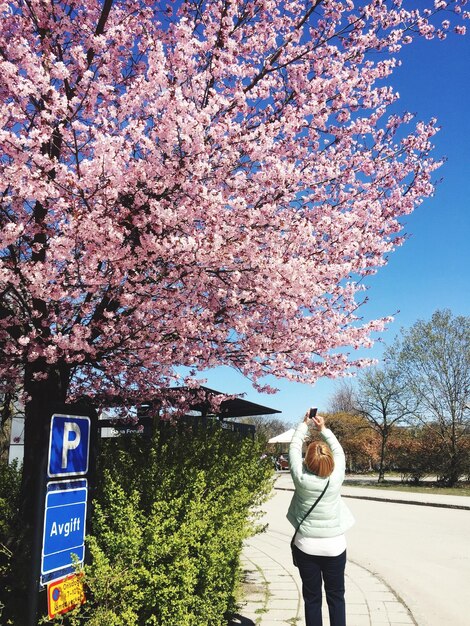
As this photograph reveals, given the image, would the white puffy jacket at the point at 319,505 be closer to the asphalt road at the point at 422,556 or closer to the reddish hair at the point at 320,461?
the reddish hair at the point at 320,461

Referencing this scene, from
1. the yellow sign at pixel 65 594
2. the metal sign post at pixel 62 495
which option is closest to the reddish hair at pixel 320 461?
the metal sign post at pixel 62 495

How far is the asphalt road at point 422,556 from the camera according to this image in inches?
255

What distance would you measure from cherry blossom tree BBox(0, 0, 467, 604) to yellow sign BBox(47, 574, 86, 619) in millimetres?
2343

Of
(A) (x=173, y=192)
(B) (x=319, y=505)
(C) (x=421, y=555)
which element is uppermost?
(A) (x=173, y=192)

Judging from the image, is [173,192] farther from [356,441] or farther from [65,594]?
[356,441]

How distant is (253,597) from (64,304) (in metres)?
4.19

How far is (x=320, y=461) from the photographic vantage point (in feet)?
14.6

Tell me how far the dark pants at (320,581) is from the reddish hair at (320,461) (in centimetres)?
66

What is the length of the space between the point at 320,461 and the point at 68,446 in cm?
206

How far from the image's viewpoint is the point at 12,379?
7328mm

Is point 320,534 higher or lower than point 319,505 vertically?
lower

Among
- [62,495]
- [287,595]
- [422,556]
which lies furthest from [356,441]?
[62,495]

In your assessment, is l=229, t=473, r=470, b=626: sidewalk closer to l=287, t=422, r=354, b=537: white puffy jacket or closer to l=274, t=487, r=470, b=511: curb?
l=287, t=422, r=354, b=537: white puffy jacket

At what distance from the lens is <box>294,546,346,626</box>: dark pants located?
4324 millimetres
